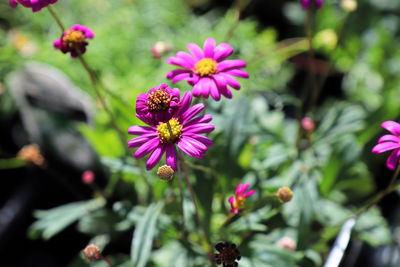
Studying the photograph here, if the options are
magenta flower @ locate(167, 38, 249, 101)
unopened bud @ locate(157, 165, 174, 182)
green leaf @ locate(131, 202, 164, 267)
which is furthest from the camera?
green leaf @ locate(131, 202, 164, 267)

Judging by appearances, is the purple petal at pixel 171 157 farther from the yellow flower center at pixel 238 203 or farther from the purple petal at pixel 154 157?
the yellow flower center at pixel 238 203

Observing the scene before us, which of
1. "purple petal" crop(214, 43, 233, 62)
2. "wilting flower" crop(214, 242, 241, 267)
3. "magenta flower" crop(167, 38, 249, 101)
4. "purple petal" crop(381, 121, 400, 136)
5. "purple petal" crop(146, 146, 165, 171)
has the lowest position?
"wilting flower" crop(214, 242, 241, 267)

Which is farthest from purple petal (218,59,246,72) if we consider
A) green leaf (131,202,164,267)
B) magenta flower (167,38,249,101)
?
green leaf (131,202,164,267)

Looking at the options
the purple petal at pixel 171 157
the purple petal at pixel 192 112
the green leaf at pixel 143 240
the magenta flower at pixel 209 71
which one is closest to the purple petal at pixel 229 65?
the magenta flower at pixel 209 71

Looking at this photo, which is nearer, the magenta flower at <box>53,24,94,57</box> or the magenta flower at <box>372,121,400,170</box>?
the magenta flower at <box>372,121,400,170</box>

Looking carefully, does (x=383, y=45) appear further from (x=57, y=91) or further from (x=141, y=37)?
(x=57, y=91)

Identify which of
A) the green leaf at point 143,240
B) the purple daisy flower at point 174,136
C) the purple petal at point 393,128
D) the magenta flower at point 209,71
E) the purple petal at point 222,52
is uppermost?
the purple petal at point 222,52

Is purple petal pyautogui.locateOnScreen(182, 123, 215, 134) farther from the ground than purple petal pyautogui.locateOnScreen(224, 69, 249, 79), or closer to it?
closer to it

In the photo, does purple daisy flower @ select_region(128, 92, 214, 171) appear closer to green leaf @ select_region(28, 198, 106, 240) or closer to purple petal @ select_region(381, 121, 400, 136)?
purple petal @ select_region(381, 121, 400, 136)
